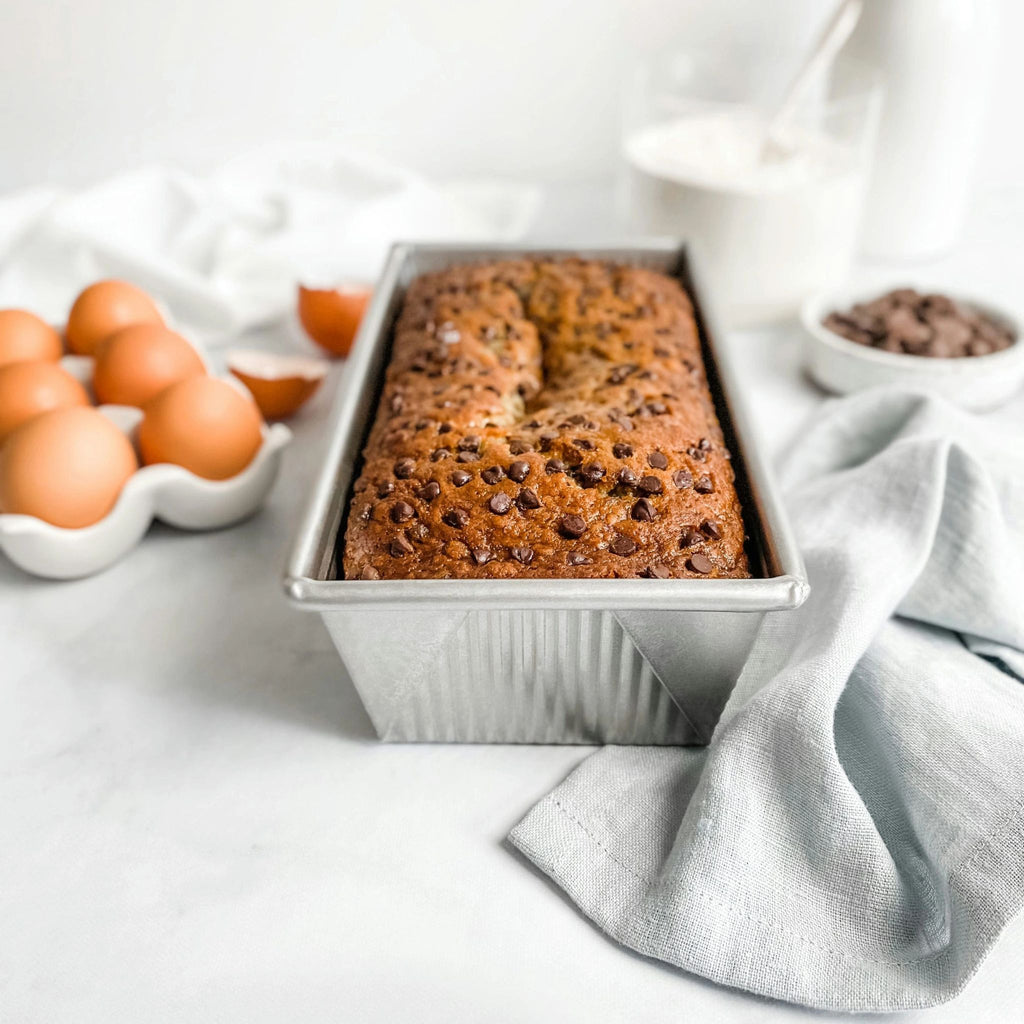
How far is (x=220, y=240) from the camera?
79.1 inches

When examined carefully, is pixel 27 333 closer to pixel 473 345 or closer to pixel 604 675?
pixel 473 345

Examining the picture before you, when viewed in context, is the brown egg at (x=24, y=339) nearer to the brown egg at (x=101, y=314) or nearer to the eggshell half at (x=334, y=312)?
the brown egg at (x=101, y=314)

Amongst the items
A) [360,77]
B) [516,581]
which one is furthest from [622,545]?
[360,77]

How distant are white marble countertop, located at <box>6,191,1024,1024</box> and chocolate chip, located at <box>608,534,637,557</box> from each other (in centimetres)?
23

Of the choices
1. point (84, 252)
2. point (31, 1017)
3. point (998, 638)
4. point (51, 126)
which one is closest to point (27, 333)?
point (84, 252)

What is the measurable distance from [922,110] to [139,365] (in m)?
1.43

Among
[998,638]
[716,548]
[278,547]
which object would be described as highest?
[716,548]

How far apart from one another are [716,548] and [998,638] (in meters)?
0.34

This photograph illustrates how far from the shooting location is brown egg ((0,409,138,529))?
119 cm

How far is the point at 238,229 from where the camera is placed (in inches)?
81.2

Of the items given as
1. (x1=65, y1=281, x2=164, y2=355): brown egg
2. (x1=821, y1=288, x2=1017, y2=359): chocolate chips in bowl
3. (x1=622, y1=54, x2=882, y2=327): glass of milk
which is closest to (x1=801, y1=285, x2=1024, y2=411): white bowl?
(x1=821, y1=288, x2=1017, y2=359): chocolate chips in bowl

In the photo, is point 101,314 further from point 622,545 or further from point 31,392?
point 622,545

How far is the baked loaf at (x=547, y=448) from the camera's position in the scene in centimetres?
97

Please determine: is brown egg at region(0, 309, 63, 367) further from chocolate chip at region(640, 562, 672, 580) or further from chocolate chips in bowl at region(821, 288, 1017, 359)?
chocolate chips in bowl at region(821, 288, 1017, 359)
